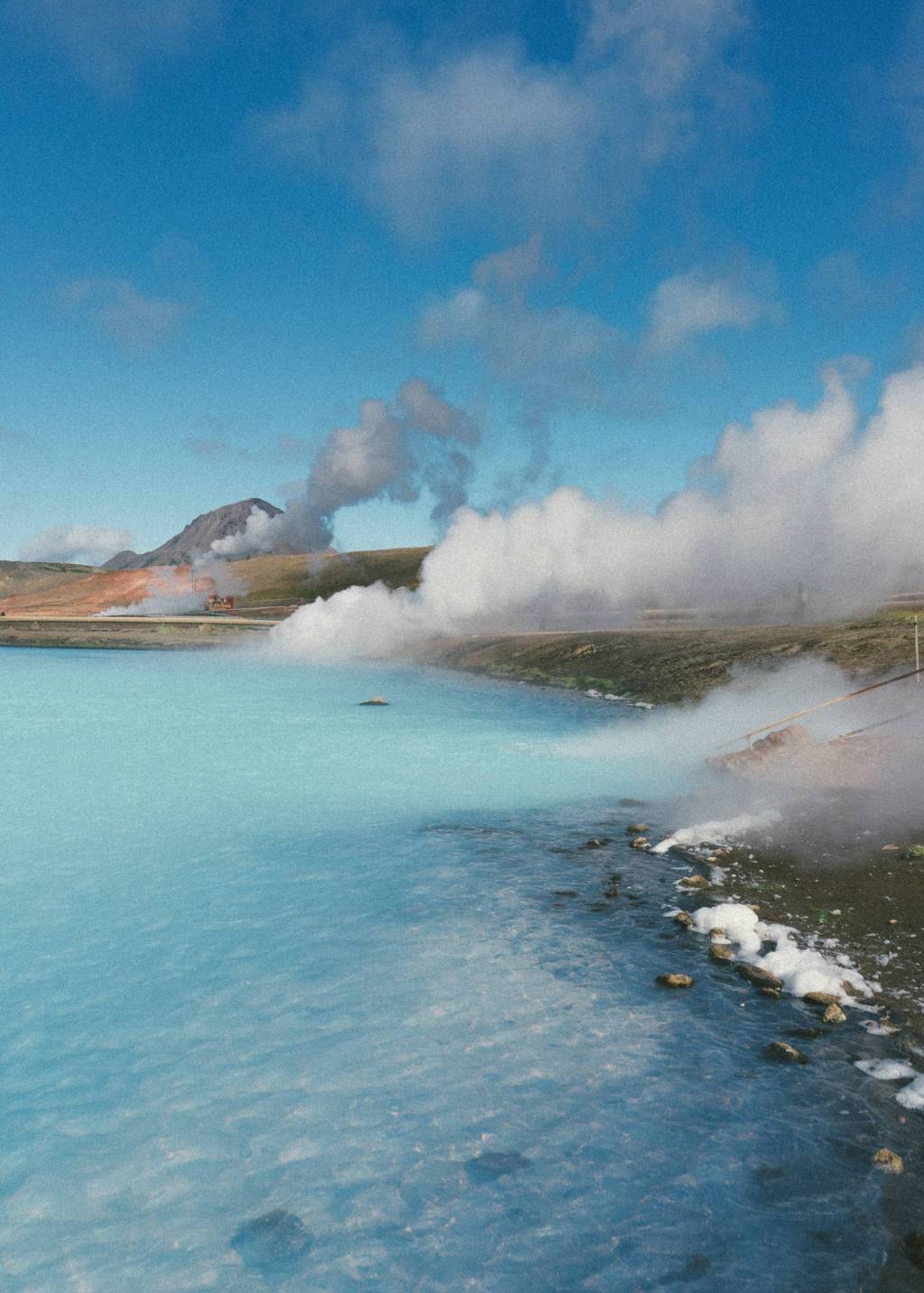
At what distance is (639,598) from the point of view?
7688 centimetres

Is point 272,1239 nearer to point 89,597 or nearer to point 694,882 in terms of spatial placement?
point 694,882

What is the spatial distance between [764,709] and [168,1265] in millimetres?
28776

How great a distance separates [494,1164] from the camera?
7.86 metres

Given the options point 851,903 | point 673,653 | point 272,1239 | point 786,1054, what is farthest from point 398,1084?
point 673,653

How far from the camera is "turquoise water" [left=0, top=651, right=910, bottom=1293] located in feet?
22.8

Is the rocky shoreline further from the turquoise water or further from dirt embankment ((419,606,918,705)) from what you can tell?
dirt embankment ((419,606,918,705))

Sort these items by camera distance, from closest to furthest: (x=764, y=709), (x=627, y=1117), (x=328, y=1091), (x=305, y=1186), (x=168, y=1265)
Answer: (x=168, y=1265) < (x=305, y=1186) < (x=627, y=1117) < (x=328, y=1091) < (x=764, y=709)

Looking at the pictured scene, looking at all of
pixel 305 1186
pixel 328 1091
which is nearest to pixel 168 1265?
pixel 305 1186

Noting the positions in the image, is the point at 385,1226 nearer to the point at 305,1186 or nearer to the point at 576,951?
the point at 305,1186

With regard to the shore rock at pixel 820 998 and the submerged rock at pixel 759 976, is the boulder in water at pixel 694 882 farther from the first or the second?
the shore rock at pixel 820 998

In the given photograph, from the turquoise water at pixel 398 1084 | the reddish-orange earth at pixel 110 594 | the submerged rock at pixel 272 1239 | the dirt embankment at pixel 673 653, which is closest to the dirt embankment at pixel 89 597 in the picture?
the reddish-orange earth at pixel 110 594

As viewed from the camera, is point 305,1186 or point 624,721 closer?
point 305,1186

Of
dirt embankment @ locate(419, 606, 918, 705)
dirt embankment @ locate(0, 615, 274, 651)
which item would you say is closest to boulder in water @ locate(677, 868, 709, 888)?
dirt embankment @ locate(419, 606, 918, 705)

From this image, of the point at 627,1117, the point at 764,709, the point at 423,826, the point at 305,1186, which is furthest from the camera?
the point at 764,709
